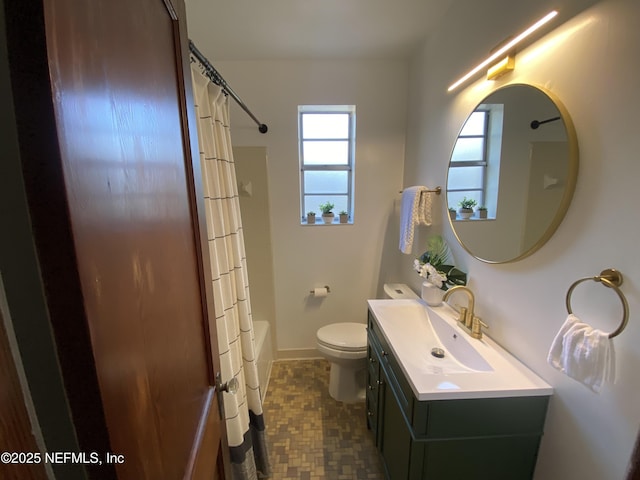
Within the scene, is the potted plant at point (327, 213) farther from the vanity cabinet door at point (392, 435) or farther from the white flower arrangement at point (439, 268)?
the vanity cabinet door at point (392, 435)

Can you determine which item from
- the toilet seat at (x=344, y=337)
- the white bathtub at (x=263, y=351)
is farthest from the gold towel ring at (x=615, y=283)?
the white bathtub at (x=263, y=351)

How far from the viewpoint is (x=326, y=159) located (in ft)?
8.00

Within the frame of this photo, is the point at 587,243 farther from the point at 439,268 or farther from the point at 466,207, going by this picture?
the point at 439,268

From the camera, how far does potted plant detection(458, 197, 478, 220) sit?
137 cm

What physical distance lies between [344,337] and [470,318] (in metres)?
0.98

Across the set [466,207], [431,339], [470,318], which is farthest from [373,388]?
[466,207]

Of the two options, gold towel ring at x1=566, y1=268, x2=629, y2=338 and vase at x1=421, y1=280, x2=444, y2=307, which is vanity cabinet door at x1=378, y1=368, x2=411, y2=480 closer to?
vase at x1=421, y1=280, x2=444, y2=307

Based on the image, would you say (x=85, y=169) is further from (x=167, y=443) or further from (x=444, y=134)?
(x=444, y=134)

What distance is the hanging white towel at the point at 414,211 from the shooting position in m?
1.75

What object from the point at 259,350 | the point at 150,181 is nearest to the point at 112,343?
the point at 150,181

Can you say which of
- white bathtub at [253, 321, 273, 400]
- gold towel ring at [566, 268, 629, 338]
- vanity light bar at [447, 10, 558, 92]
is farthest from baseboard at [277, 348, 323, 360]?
vanity light bar at [447, 10, 558, 92]

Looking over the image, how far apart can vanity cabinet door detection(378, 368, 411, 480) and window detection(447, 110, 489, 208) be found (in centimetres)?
103

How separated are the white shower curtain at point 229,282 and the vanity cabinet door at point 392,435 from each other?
67cm

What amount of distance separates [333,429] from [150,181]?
1.95 metres
